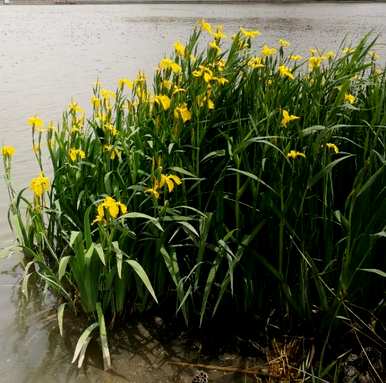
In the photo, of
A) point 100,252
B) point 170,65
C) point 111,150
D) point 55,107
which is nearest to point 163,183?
point 100,252

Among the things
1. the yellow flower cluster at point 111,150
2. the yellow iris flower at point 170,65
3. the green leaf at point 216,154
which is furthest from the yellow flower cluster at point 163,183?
the yellow iris flower at point 170,65

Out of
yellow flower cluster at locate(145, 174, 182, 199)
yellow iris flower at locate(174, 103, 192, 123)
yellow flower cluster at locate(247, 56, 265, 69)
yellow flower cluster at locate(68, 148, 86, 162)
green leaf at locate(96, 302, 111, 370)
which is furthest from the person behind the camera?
yellow flower cluster at locate(247, 56, 265, 69)

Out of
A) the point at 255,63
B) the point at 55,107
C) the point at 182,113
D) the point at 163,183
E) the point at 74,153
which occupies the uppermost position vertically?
the point at 255,63

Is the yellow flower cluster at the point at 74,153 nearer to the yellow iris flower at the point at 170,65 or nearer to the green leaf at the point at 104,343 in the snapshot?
the yellow iris flower at the point at 170,65

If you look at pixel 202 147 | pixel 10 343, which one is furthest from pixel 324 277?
pixel 10 343

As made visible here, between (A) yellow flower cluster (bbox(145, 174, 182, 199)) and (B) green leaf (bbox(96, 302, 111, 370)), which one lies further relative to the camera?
(B) green leaf (bbox(96, 302, 111, 370))

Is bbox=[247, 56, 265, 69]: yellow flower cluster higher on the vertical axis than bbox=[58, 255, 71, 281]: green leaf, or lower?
higher

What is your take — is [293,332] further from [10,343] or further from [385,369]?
[10,343]

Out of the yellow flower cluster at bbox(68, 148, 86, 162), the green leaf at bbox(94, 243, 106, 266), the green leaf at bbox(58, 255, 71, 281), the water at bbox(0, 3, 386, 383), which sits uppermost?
the yellow flower cluster at bbox(68, 148, 86, 162)

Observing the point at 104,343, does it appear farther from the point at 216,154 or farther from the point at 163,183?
the point at 216,154

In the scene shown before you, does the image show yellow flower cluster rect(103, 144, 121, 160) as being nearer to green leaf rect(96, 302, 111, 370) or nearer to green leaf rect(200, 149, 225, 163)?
green leaf rect(200, 149, 225, 163)

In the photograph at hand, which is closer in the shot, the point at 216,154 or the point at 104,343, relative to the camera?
the point at 104,343

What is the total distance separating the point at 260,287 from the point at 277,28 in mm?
18665

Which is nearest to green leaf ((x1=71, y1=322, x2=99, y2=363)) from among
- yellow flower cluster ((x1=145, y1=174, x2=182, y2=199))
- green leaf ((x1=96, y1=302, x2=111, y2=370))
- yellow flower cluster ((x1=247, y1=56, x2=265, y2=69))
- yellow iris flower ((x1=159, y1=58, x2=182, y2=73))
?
green leaf ((x1=96, y1=302, x2=111, y2=370))
